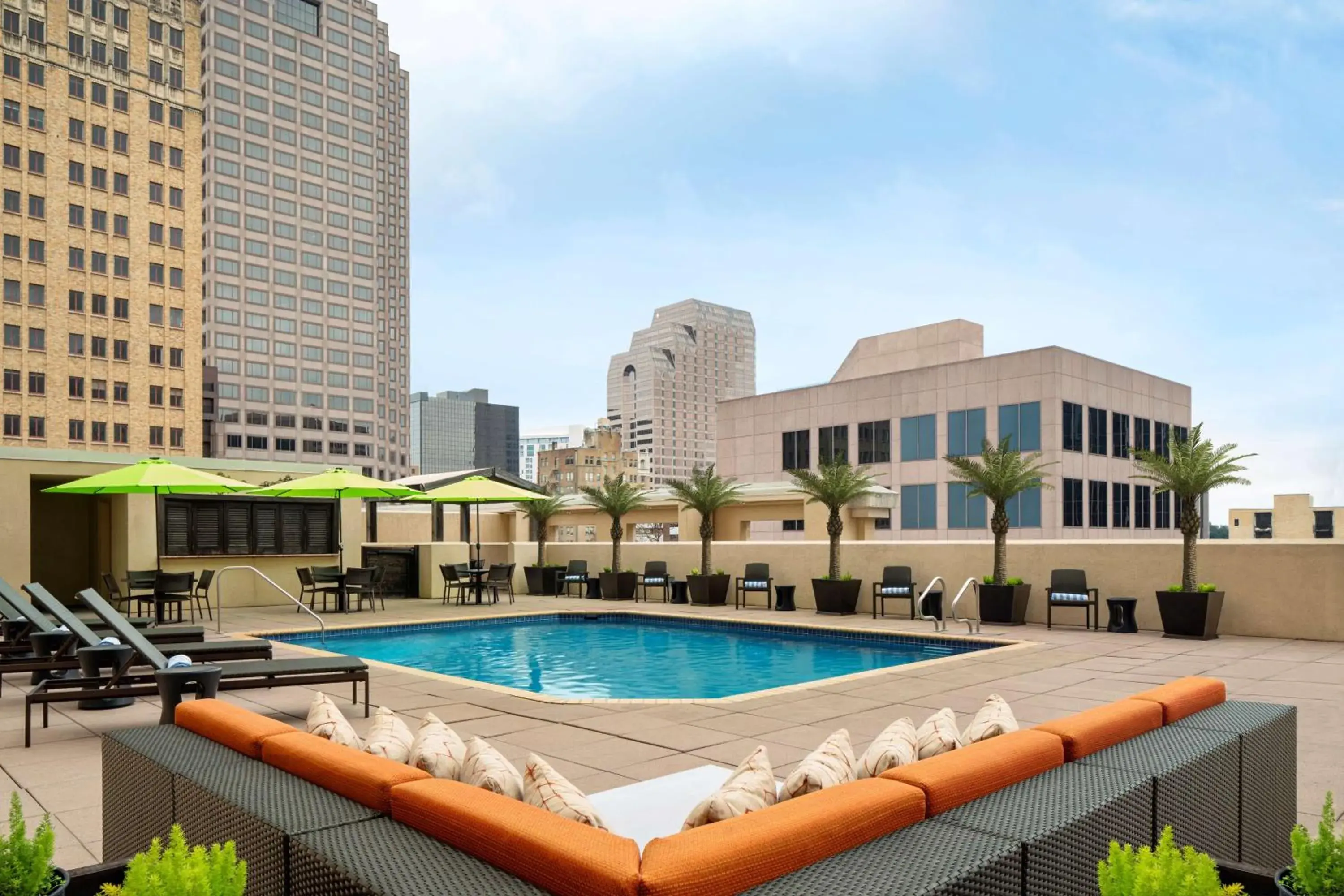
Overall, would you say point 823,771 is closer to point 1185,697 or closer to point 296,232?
point 1185,697

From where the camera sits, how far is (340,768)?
9.59ft

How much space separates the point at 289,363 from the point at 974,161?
3169 inches

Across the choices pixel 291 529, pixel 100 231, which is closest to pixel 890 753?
pixel 291 529

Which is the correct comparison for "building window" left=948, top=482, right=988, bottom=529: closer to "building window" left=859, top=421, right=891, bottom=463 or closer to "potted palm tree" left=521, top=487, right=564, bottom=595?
"building window" left=859, top=421, right=891, bottom=463

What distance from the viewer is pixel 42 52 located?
214ft

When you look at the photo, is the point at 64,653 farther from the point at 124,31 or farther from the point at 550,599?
the point at 124,31

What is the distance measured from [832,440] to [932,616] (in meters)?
29.2

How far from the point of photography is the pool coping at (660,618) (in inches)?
341

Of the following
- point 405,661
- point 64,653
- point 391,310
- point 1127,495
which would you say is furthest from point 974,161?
point 391,310

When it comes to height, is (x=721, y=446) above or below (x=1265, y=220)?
below

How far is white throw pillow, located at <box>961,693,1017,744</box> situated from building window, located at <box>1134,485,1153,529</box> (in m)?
40.9

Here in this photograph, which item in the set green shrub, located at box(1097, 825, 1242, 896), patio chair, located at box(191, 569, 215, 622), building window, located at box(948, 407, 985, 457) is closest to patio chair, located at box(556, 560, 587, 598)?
patio chair, located at box(191, 569, 215, 622)

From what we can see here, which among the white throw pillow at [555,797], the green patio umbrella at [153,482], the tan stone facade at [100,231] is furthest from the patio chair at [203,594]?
the tan stone facade at [100,231]

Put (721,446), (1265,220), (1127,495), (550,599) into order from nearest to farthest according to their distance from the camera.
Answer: (550,599)
(1265,220)
(1127,495)
(721,446)
